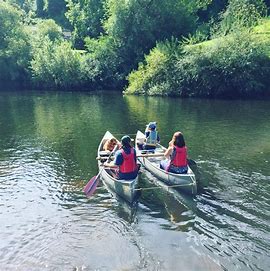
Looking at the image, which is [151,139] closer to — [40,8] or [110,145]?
[110,145]

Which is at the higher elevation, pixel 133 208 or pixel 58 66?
pixel 58 66

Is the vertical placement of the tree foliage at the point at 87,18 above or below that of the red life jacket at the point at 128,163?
above

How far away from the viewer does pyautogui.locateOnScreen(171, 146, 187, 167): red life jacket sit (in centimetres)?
1561

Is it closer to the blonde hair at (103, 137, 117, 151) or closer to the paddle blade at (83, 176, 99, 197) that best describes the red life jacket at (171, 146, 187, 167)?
the paddle blade at (83, 176, 99, 197)

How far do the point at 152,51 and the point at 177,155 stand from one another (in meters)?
32.9

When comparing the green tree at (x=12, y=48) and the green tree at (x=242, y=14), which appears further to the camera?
the green tree at (x=12, y=48)

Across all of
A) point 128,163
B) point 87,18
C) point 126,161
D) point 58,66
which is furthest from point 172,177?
point 87,18

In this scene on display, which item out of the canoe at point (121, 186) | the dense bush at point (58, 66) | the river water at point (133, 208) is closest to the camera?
the river water at point (133, 208)

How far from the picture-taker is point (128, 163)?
1539 centimetres

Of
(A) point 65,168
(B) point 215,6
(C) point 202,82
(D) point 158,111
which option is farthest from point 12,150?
(B) point 215,6

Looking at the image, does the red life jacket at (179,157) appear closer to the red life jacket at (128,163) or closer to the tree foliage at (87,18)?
the red life jacket at (128,163)

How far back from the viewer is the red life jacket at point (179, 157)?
15.6 metres

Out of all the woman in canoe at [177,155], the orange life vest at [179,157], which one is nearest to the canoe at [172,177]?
the woman in canoe at [177,155]

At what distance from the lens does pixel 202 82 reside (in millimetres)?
41906
